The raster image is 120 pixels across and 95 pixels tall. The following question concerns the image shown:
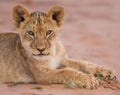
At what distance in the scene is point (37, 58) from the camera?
7.35 m

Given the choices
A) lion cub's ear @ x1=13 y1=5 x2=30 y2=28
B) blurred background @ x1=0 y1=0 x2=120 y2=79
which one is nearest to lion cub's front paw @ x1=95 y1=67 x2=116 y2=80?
blurred background @ x1=0 y1=0 x2=120 y2=79

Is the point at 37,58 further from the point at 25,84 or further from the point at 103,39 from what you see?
the point at 103,39

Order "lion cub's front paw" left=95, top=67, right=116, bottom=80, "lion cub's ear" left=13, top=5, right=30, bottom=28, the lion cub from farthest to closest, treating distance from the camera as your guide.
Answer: "lion cub's front paw" left=95, top=67, right=116, bottom=80 → "lion cub's ear" left=13, top=5, right=30, bottom=28 → the lion cub

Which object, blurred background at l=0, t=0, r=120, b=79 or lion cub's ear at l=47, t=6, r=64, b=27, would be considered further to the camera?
blurred background at l=0, t=0, r=120, b=79

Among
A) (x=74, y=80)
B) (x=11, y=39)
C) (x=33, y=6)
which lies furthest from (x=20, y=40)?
(x=33, y=6)

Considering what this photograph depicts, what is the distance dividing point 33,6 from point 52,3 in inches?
29.1

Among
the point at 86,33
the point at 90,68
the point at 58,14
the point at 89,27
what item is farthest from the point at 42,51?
the point at 89,27

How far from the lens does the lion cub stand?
7.31 metres

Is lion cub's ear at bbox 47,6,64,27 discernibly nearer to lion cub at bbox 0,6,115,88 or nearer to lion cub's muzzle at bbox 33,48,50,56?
lion cub at bbox 0,6,115,88

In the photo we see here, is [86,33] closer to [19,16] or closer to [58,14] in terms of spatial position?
[58,14]

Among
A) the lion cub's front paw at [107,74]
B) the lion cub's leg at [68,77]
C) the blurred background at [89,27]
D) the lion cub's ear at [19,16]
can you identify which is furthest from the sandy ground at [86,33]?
the lion cub's ear at [19,16]

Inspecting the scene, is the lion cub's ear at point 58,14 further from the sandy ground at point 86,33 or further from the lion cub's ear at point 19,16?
the sandy ground at point 86,33

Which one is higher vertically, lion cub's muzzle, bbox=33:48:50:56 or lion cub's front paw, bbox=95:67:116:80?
lion cub's muzzle, bbox=33:48:50:56

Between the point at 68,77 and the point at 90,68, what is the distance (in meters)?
0.59
